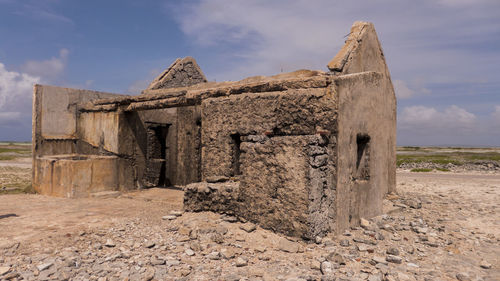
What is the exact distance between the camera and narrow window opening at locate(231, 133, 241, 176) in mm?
6000

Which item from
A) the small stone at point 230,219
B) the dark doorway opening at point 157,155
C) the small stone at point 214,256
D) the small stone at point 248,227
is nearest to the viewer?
the small stone at point 214,256

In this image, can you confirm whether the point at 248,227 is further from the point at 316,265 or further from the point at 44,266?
the point at 44,266

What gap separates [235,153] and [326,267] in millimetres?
2550

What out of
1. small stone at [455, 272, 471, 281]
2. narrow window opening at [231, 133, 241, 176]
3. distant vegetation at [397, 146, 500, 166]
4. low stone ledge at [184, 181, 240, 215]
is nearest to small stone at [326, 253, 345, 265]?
small stone at [455, 272, 471, 281]

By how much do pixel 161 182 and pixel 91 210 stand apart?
407cm

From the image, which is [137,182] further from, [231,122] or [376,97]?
[376,97]

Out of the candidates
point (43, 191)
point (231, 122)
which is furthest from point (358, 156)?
point (43, 191)

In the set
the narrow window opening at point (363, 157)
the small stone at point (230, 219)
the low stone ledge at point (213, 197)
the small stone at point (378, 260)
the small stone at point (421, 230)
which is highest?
the narrow window opening at point (363, 157)

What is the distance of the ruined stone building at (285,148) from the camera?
16.3 ft

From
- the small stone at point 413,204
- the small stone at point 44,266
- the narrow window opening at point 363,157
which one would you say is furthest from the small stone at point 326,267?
the small stone at point 413,204

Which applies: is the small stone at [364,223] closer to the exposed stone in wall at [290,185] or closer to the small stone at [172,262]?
the exposed stone in wall at [290,185]

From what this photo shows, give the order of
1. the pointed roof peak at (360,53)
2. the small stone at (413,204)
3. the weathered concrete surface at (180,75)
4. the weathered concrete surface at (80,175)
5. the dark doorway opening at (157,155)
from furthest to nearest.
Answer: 1. the weathered concrete surface at (180,75)
2. the dark doorway opening at (157,155)
3. the weathered concrete surface at (80,175)
4. the small stone at (413,204)
5. the pointed roof peak at (360,53)

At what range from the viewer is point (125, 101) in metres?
8.95

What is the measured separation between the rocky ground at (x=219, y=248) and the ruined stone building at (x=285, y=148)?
1.16 feet
